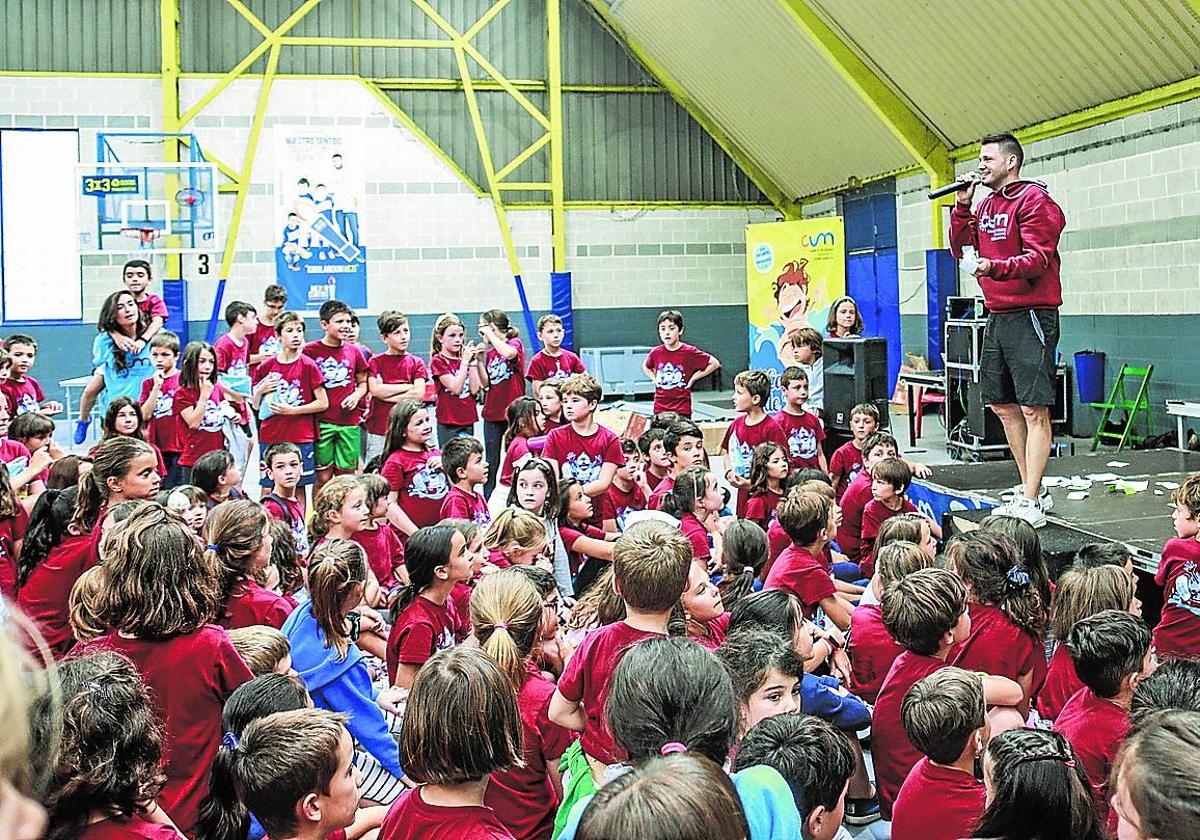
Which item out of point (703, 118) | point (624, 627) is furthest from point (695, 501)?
point (703, 118)

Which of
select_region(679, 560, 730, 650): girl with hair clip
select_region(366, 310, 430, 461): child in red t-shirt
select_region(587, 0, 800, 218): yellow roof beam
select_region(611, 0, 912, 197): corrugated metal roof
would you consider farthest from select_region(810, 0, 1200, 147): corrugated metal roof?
select_region(679, 560, 730, 650): girl with hair clip

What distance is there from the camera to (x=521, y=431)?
673 centimetres

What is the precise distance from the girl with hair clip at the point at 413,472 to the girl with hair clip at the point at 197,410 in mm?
1522

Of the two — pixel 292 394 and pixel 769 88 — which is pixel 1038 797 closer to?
pixel 292 394

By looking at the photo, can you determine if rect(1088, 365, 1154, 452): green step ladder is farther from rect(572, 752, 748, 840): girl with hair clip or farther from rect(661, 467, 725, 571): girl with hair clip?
rect(572, 752, 748, 840): girl with hair clip

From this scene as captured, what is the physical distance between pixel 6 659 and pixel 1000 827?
6.11 feet

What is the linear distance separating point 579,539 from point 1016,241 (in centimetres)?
248

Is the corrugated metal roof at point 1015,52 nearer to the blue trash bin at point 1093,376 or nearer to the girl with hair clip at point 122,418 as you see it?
the blue trash bin at point 1093,376

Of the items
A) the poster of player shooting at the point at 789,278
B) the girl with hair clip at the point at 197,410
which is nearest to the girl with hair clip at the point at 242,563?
the girl with hair clip at the point at 197,410

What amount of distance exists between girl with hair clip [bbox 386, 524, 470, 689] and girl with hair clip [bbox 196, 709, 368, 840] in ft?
4.34

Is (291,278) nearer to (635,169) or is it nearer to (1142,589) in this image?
(635,169)

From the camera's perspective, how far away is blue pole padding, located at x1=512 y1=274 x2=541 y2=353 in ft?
50.7

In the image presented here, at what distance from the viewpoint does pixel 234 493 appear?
5.62 meters

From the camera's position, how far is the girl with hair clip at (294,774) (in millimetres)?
2225
